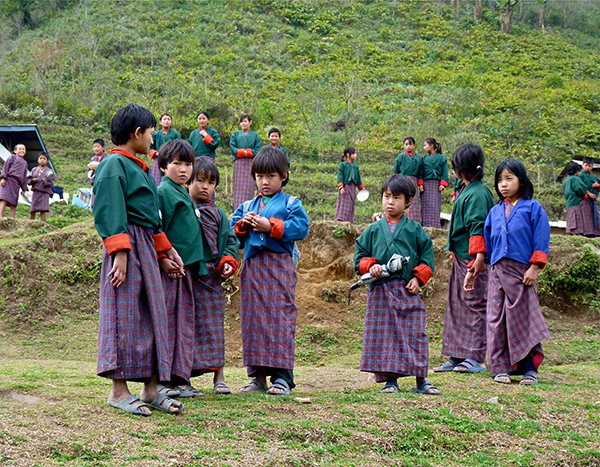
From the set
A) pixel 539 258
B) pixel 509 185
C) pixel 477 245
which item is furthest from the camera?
pixel 477 245

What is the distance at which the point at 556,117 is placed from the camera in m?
28.9

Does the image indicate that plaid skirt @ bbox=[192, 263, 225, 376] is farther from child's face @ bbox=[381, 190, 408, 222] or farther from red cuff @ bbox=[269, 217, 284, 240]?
child's face @ bbox=[381, 190, 408, 222]

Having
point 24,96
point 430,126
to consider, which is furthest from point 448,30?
point 24,96

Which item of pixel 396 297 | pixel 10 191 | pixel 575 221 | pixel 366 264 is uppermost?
pixel 10 191

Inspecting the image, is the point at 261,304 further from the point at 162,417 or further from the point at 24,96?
the point at 24,96

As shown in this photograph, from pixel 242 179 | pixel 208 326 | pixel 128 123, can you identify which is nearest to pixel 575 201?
pixel 242 179

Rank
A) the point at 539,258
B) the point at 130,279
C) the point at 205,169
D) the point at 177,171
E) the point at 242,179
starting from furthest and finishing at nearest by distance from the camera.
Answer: the point at 242,179
the point at 539,258
the point at 205,169
the point at 177,171
the point at 130,279

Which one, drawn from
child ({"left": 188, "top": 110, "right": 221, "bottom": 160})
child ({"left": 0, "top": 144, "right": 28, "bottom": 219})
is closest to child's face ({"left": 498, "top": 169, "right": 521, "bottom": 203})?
child ({"left": 188, "top": 110, "right": 221, "bottom": 160})

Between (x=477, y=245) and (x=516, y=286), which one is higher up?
(x=477, y=245)

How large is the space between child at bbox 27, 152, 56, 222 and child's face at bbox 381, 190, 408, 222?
9.62 meters

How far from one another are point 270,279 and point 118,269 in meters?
1.56

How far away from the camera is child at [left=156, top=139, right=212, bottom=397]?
4480mm

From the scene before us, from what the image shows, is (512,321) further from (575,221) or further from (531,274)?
(575,221)

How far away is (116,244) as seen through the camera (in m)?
3.79
